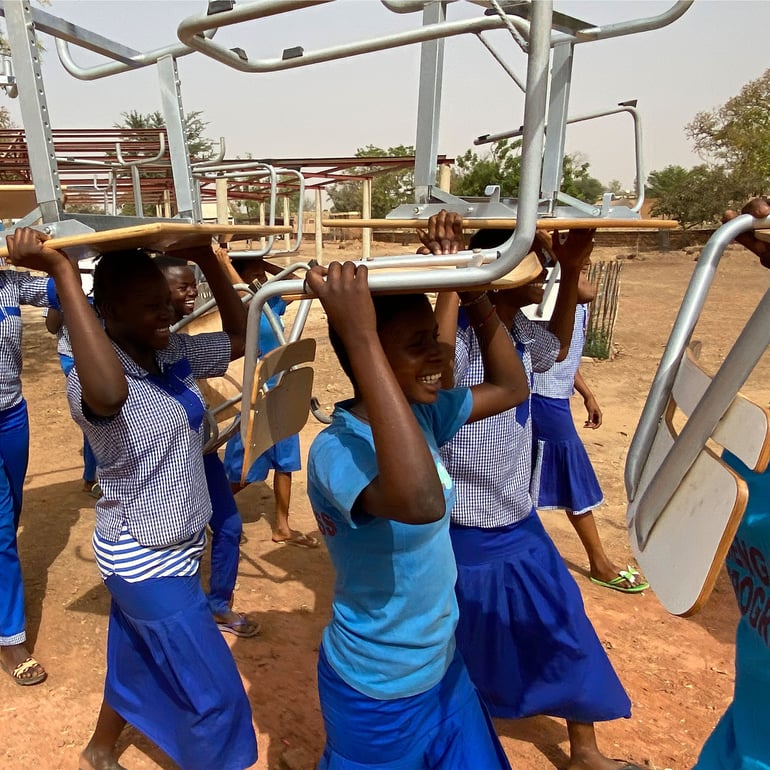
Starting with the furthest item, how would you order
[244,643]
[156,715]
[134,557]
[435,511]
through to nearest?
1. [244,643]
2. [156,715]
3. [134,557]
4. [435,511]

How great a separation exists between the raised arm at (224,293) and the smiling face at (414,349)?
975mm


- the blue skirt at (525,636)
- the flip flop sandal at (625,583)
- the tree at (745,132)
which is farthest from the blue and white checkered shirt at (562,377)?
the tree at (745,132)

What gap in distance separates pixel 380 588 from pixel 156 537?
2.62 ft

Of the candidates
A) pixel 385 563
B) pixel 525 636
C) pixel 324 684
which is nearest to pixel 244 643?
pixel 525 636

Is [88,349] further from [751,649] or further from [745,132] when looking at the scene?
[745,132]

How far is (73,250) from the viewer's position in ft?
5.42

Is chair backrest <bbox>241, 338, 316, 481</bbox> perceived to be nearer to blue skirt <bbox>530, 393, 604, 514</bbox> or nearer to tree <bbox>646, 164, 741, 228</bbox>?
blue skirt <bbox>530, 393, 604, 514</bbox>

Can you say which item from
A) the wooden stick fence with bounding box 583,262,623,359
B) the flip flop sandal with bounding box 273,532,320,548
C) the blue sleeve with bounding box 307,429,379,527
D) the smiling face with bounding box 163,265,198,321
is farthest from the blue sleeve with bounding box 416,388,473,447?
the wooden stick fence with bounding box 583,262,623,359

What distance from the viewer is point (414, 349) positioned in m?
1.48

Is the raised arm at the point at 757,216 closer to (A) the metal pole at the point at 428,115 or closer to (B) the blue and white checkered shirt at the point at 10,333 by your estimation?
(A) the metal pole at the point at 428,115

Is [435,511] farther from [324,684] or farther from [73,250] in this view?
[73,250]

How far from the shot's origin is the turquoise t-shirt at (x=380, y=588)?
147 centimetres

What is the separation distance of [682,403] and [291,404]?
0.83m

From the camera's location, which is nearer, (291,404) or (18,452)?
(291,404)
